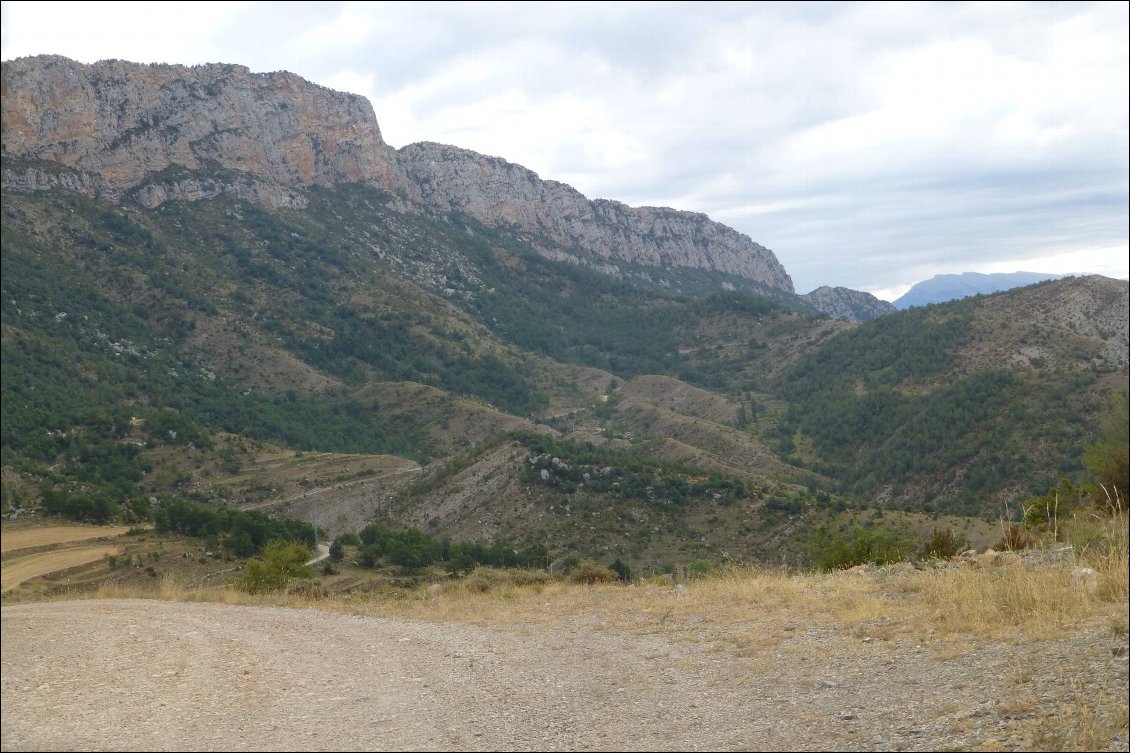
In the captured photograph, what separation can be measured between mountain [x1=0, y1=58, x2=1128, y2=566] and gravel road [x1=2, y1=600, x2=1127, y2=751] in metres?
2.15

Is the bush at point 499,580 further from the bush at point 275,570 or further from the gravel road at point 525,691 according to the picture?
the gravel road at point 525,691

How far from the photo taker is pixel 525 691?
7527 millimetres

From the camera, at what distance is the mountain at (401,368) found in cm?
5247

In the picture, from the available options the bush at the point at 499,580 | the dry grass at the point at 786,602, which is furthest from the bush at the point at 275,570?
the bush at the point at 499,580

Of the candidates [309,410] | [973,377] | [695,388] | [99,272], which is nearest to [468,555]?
[973,377]

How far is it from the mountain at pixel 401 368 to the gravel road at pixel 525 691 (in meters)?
2.15

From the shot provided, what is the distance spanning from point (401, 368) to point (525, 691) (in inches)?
4597

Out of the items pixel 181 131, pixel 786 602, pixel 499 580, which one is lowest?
pixel 499 580

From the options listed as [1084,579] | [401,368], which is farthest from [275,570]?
[401,368]

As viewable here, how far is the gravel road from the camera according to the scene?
5.62 meters

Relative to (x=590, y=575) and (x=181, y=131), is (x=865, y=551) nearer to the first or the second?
(x=590, y=575)

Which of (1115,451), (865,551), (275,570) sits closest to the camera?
(1115,451)

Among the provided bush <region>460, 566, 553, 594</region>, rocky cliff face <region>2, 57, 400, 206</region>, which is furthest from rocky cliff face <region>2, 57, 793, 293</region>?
bush <region>460, 566, 553, 594</region>

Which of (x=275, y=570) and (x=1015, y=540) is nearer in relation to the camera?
(x=1015, y=540)
